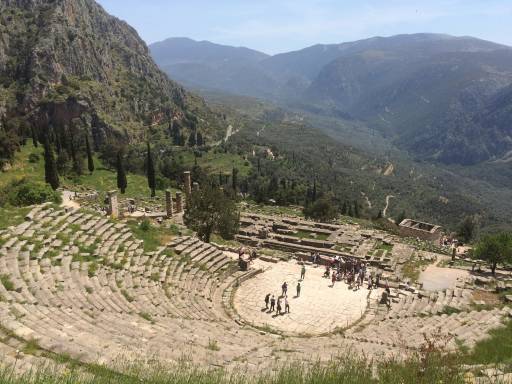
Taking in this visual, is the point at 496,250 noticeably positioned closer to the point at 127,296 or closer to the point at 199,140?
the point at 127,296

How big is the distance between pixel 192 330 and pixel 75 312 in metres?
4.27

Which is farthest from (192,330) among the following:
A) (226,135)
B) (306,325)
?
(226,135)

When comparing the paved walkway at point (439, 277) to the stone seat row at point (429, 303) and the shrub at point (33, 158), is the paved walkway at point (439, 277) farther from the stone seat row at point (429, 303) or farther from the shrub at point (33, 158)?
the shrub at point (33, 158)

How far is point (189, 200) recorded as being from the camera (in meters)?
36.1

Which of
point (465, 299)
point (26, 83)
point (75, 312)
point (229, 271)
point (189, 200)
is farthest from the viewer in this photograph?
point (26, 83)

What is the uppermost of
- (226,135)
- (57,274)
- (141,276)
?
(57,274)

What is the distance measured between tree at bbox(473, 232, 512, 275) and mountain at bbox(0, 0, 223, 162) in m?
69.6

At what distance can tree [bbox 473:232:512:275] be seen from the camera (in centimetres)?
3412

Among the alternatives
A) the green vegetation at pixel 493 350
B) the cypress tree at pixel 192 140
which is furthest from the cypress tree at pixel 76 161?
the cypress tree at pixel 192 140

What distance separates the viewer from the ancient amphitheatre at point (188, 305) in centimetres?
1274

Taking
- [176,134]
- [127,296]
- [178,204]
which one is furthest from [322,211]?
[176,134]

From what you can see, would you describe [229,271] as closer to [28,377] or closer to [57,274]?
[57,274]

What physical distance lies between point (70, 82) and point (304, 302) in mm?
111317

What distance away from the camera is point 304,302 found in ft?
86.8
